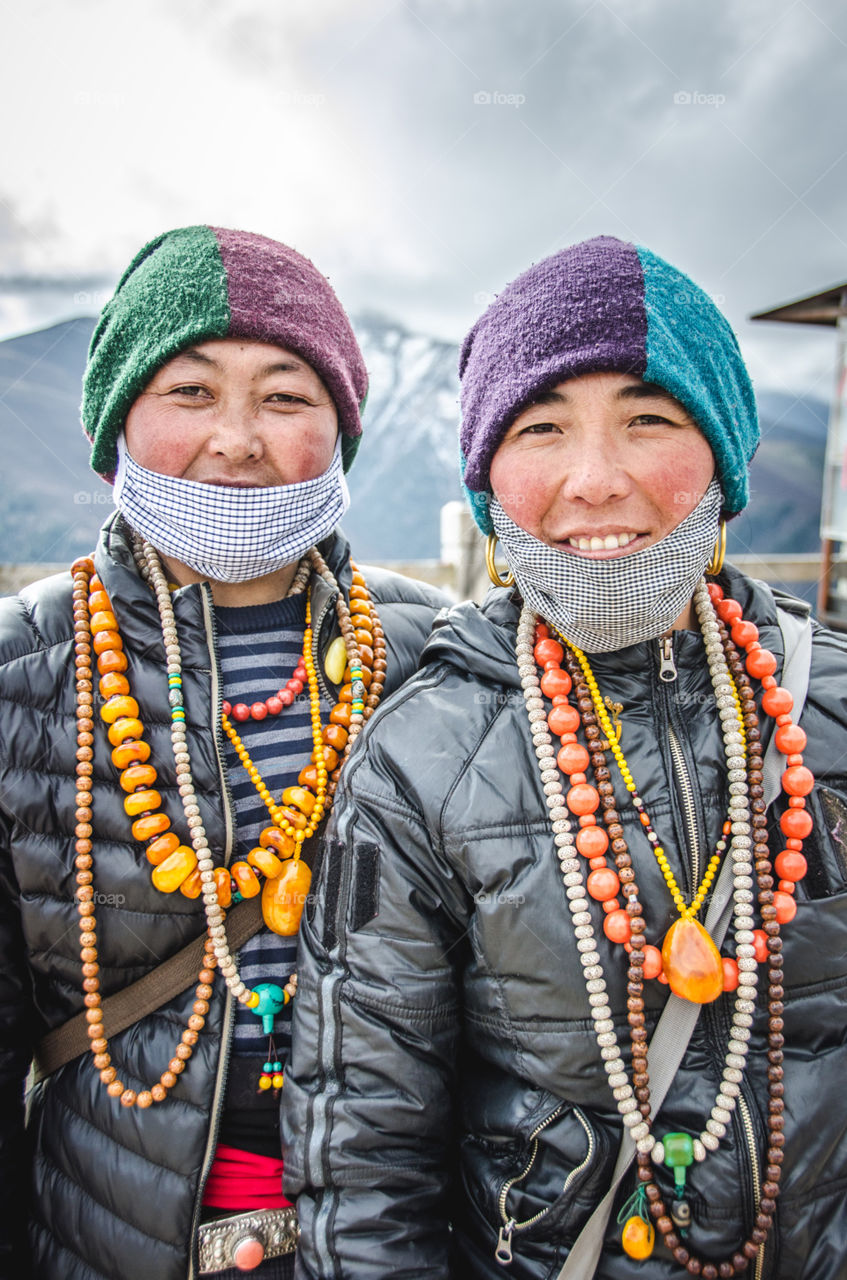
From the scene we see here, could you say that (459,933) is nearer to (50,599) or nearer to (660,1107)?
(660,1107)

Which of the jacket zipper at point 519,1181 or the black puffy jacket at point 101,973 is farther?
the black puffy jacket at point 101,973

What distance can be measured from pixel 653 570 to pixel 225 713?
1.00 meters

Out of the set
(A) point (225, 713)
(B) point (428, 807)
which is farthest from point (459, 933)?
(A) point (225, 713)

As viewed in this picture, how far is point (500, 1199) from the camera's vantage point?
4.16 ft

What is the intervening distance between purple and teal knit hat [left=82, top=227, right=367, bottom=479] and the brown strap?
118 cm

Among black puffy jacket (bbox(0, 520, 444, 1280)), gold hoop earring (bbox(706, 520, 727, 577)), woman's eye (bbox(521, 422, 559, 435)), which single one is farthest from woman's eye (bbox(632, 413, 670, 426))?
black puffy jacket (bbox(0, 520, 444, 1280))

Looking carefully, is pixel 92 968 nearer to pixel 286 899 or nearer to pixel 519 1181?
pixel 286 899

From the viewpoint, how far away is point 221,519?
156cm

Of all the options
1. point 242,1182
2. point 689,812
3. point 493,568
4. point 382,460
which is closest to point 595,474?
point 493,568

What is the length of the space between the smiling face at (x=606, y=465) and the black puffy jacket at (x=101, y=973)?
0.84 meters

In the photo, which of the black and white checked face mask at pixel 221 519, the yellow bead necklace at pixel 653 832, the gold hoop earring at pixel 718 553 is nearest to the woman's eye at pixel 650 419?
the gold hoop earring at pixel 718 553

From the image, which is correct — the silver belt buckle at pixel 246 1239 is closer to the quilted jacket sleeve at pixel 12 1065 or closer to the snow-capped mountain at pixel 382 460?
the quilted jacket sleeve at pixel 12 1065

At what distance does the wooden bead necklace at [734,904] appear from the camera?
4.02 feet

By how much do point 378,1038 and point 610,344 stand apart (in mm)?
1309
